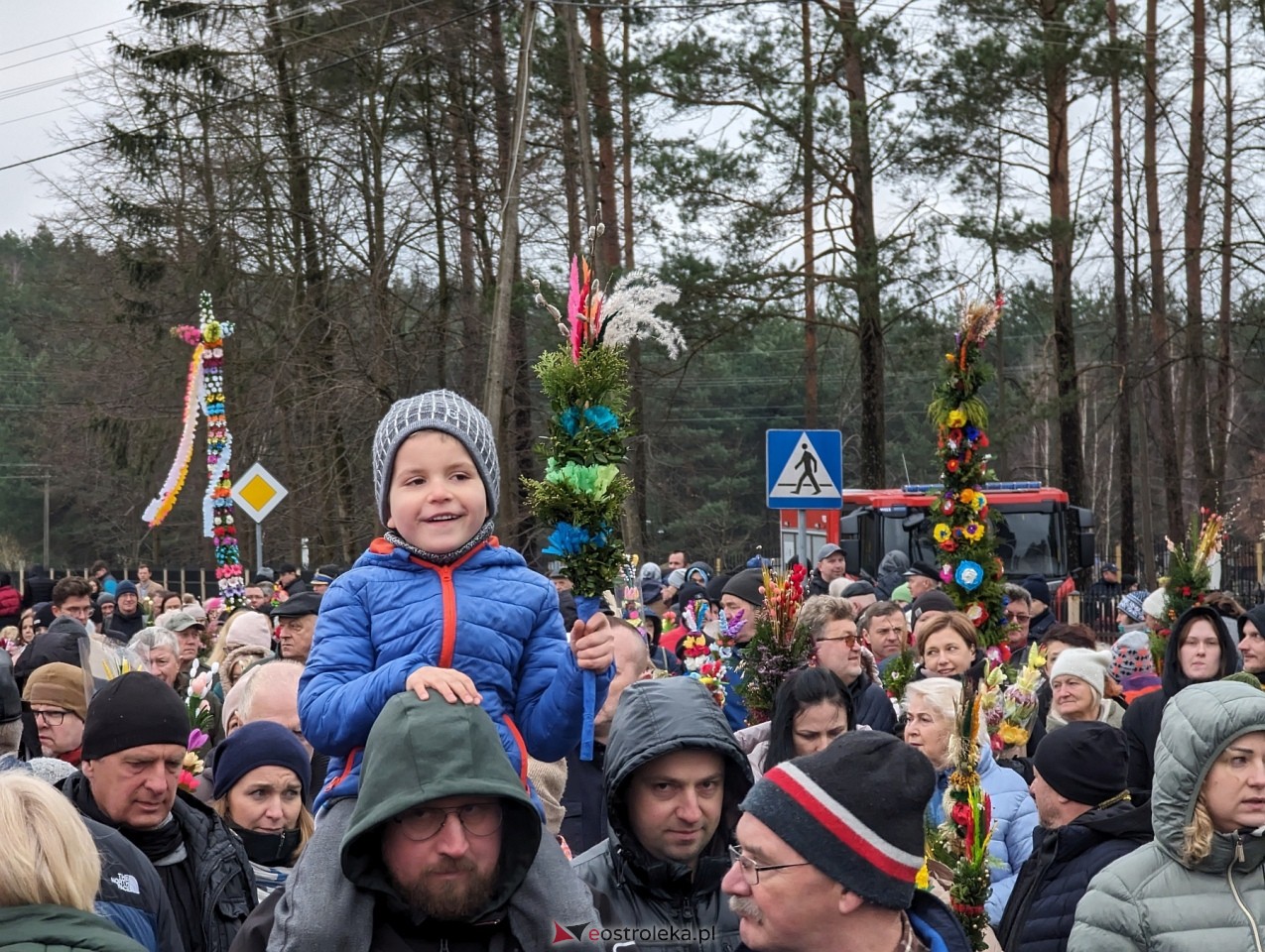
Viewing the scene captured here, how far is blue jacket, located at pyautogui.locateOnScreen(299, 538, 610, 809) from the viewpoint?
11.8 feet

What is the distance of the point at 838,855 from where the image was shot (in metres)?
3.05

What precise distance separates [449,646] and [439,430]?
1.79 ft

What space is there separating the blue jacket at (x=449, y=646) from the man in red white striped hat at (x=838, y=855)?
0.71 meters

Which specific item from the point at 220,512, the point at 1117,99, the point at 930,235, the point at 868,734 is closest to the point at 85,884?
the point at 868,734

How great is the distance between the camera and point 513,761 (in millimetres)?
3619

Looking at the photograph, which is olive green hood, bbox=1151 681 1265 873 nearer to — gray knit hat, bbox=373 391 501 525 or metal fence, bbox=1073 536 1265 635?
gray knit hat, bbox=373 391 501 525

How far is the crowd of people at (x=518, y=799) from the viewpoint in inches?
122

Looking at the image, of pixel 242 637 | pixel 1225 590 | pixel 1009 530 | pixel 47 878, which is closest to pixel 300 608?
pixel 242 637

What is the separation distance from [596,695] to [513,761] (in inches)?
14.7

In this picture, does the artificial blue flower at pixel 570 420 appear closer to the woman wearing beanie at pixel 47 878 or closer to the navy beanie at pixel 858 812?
the navy beanie at pixel 858 812

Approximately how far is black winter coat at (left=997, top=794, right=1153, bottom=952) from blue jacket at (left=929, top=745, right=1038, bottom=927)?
67cm

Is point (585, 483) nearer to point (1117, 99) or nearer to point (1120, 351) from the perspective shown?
point (1117, 99)

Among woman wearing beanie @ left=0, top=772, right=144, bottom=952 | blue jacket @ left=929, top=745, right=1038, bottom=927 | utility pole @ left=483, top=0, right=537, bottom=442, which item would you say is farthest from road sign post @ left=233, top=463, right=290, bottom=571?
woman wearing beanie @ left=0, top=772, right=144, bottom=952

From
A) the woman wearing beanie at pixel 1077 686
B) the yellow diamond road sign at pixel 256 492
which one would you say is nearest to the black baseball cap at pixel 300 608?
the woman wearing beanie at pixel 1077 686
